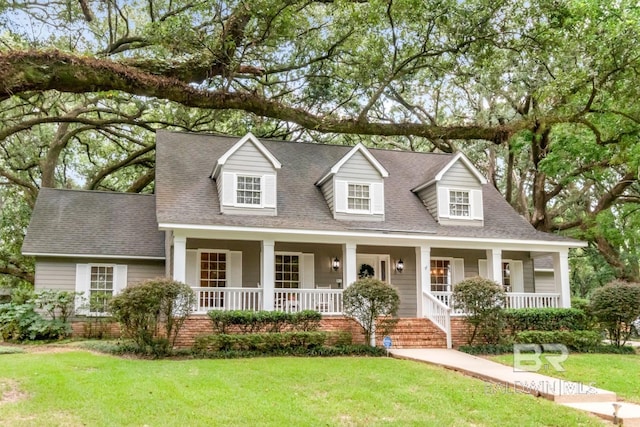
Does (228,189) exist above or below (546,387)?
above

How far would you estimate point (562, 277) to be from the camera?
17.8 m

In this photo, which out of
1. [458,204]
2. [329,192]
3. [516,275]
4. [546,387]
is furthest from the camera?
[516,275]

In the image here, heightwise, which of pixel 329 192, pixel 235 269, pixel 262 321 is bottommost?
pixel 262 321

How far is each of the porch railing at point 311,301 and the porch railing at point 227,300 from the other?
0.63m

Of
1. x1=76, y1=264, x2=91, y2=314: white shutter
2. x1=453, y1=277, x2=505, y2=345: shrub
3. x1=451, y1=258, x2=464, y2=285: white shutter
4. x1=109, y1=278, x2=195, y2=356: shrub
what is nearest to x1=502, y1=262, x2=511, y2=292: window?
x1=451, y1=258, x2=464, y2=285: white shutter

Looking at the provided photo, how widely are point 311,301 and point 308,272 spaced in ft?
6.03

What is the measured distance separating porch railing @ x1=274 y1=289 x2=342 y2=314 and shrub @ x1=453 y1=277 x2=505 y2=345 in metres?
3.38

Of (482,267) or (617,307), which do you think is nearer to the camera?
(617,307)

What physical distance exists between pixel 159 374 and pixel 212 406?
8.38 ft

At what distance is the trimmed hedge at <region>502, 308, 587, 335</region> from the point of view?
1536 centimetres

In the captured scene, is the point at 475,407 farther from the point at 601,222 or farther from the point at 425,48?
the point at 601,222

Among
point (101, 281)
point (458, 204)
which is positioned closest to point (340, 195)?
point (458, 204)

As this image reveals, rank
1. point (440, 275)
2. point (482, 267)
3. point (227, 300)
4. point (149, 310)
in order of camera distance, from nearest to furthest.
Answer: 1. point (149, 310)
2. point (227, 300)
3. point (440, 275)
4. point (482, 267)

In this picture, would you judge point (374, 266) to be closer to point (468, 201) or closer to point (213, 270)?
point (468, 201)
